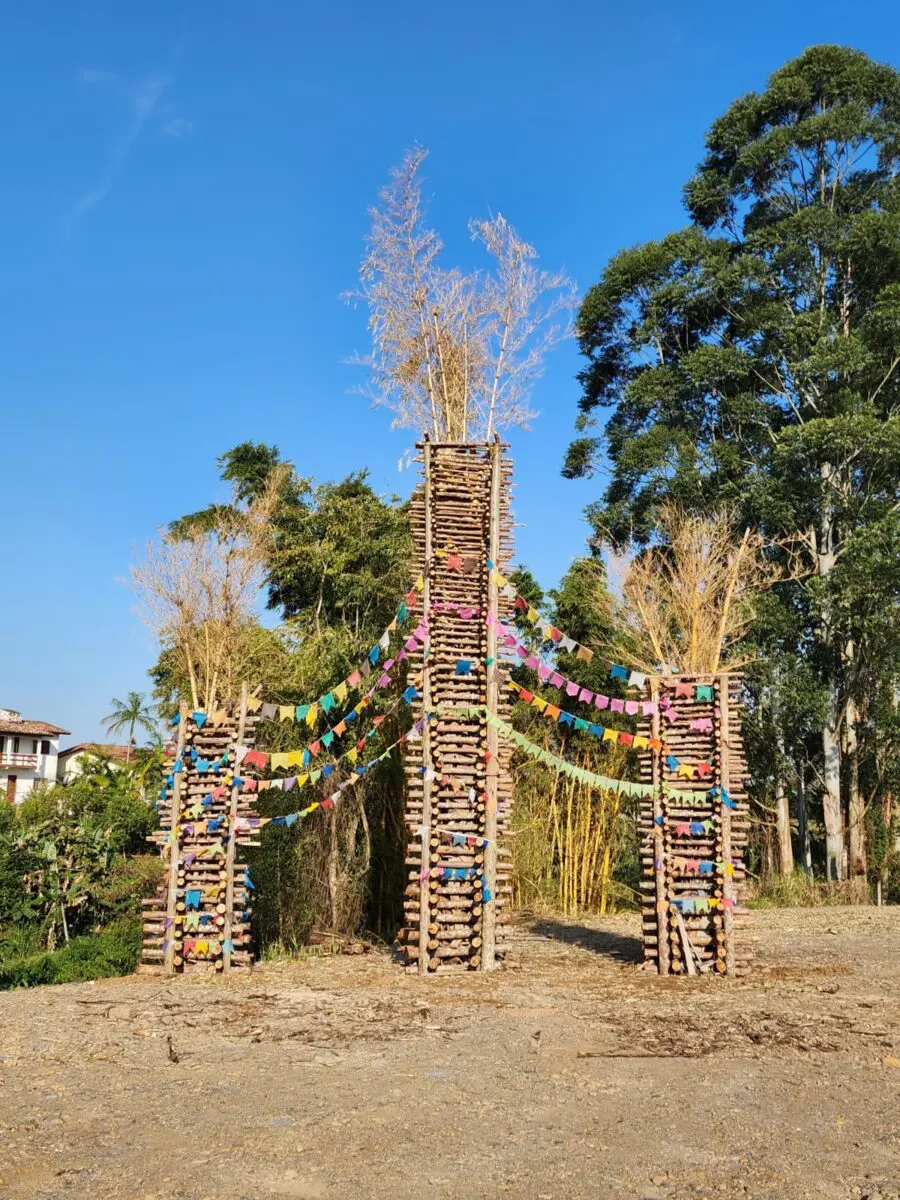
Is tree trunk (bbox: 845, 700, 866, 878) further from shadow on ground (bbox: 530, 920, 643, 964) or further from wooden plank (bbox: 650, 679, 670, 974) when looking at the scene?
wooden plank (bbox: 650, 679, 670, 974)

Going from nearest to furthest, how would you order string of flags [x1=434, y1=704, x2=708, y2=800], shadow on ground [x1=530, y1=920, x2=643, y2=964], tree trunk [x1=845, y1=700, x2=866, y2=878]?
string of flags [x1=434, y1=704, x2=708, y2=800] → shadow on ground [x1=530, y1=920, x2=643, y2=964] → tree trunk [x1=845, y1=700, x2=866, y2=878]

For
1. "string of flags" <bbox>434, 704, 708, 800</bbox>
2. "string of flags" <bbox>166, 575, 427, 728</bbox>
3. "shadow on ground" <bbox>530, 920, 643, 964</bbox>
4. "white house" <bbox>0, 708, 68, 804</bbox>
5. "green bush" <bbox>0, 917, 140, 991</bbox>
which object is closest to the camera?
"green bush" <bbox>0, 917, 140, 991</bbox>

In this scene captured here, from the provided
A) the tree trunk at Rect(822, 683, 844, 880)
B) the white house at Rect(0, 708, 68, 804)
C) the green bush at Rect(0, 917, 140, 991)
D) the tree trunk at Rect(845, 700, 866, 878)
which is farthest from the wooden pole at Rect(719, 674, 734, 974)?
the white house at Rect(0, 708, 68, 804)

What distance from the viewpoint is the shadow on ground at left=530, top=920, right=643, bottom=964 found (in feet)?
27.2

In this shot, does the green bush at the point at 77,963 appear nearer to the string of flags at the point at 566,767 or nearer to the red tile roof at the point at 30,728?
the string of flags at the point at 566,767

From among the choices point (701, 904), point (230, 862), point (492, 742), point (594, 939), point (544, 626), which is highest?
point (544, 626)

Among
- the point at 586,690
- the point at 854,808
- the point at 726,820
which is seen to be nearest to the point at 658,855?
the point at 726,820

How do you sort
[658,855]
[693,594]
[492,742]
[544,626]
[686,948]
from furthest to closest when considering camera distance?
[693,594] < [544,626] < [492,742] < [658,855] < [686,948]

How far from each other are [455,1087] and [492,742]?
→ 3.34 m

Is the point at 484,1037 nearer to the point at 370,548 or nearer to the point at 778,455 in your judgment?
the point at 370,548

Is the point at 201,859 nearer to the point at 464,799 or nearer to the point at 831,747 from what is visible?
the point at 464,799

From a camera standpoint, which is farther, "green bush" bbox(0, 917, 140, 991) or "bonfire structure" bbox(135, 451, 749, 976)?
"bonfire structure" bbox(135, 451, 749, 976)

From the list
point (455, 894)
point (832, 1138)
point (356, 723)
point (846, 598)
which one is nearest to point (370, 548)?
point (356, 723)

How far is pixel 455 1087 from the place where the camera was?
14.6 feet
